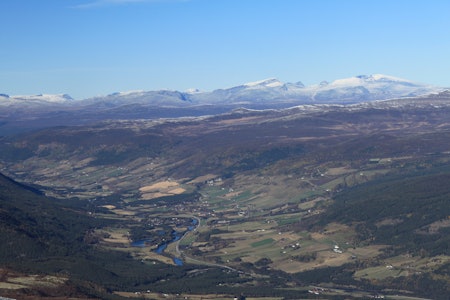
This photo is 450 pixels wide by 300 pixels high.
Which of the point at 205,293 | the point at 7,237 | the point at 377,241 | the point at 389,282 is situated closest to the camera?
the point at 205,293

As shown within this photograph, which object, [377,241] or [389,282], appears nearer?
[389,282]

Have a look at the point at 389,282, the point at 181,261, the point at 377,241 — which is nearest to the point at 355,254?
the point at 377,241

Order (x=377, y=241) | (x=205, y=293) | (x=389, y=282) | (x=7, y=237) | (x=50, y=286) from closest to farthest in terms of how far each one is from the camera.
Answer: (x=50, y=286) → (x=205, y=293) → (x=389, y=282) → (x=7, y=237) → (x=377, y=241)

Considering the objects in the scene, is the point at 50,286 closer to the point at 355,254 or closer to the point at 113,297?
the point at 113,297

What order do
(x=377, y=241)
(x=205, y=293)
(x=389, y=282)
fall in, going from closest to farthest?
(x=205, y=293) < (x=389, y=282) < (x=377, y=241)

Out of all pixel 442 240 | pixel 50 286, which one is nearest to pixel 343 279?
pixel 442 240

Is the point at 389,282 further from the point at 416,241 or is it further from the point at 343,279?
the point at 416,241

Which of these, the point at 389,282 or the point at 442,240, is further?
the point at 442,240

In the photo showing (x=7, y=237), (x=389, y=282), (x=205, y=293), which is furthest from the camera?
(x=7, y=237)
